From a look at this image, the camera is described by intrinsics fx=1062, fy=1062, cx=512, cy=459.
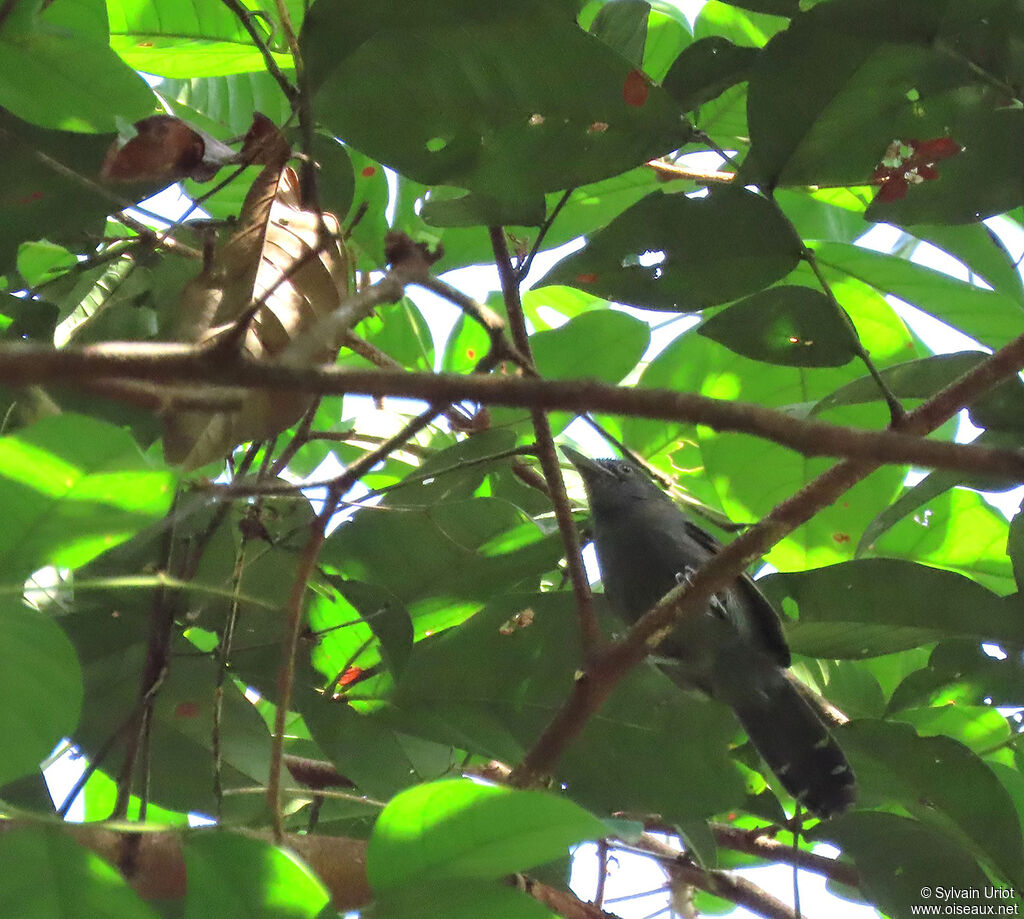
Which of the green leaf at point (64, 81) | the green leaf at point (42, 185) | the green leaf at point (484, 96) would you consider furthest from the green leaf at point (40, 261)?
the green leaf at point (484, 96)

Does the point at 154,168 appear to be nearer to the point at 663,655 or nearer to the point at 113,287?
the point at 113,287

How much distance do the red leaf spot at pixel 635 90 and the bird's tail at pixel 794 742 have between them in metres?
1.04

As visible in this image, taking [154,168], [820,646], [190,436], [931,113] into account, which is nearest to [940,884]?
[820,646]

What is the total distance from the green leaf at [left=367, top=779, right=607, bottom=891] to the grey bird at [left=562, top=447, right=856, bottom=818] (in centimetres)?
99

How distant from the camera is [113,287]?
1756mm

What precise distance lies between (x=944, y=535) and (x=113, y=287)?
5.59ft

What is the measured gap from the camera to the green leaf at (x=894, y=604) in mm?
1678

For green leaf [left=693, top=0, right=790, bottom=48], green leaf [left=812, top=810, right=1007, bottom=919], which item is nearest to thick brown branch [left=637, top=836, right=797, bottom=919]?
green leaf [left=812, top=810, right=1007, bottom=919]

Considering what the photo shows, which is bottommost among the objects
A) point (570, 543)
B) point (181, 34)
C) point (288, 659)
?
point (288, 659)

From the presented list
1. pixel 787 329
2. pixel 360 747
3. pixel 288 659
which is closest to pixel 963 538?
pixel 787 329

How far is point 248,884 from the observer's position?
0.88 m

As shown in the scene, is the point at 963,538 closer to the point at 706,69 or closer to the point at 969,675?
the point at 969,675

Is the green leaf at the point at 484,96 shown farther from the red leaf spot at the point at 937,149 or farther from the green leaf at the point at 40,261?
the green leaf at the point at 40,261

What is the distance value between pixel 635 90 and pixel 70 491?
3.23 ft
